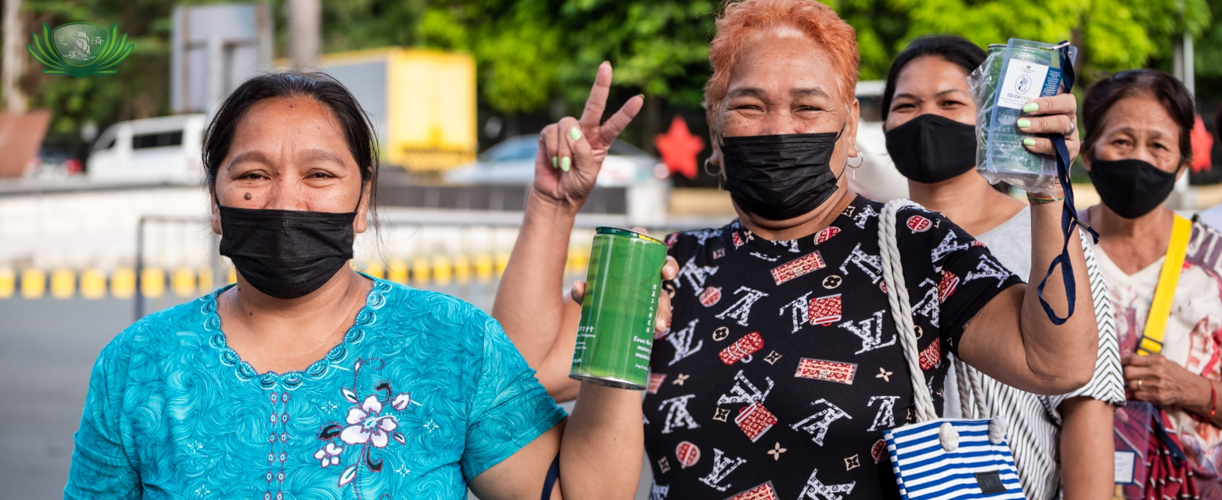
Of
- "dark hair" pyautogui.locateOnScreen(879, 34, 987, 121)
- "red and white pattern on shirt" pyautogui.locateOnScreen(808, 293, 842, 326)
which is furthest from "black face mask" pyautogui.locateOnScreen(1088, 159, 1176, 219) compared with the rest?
"red and white pattern on shirt" pyautogui.locateOnScreen(808, 293, 842, 326)

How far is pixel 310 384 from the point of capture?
190 cm

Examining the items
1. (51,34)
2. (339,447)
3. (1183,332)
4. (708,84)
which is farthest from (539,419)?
(1183,332)

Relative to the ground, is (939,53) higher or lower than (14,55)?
lower

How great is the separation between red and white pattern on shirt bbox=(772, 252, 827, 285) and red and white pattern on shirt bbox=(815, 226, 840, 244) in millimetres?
33

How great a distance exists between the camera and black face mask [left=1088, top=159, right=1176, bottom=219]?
10.1 ft

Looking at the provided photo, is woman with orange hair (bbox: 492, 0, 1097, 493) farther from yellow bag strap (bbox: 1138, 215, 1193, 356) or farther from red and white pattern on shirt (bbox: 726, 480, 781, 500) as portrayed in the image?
yellow bag strap (bbox: 1138, 215, 1193, 356)

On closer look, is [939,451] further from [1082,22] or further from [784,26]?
[1082,22]

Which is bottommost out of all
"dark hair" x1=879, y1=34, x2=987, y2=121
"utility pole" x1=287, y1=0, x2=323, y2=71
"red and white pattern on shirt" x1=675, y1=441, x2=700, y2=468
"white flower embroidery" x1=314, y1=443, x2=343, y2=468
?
"red and white pattern on shirt" x1=675, y1=441, x2=700, y2=468

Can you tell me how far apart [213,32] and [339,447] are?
6.00 meters

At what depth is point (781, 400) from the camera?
2.18m

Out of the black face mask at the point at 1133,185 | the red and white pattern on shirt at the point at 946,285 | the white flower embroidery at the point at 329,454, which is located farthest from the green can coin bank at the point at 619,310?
the black face mask at the point at 1133,185

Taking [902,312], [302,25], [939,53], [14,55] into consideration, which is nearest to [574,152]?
[902,312]

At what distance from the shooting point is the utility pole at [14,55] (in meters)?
17.2

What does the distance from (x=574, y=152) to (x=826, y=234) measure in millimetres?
629
